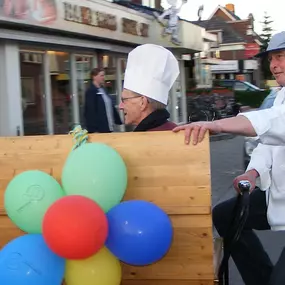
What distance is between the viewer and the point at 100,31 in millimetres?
12391

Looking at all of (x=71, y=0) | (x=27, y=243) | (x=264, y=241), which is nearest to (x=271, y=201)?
(x=27, y=243)

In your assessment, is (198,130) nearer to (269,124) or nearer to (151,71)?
(269,124)

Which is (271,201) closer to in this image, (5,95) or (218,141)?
(5,95)

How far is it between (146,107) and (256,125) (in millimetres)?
745

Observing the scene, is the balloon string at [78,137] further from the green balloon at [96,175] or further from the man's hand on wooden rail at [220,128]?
the man's hand on wooden rail at [220,128]

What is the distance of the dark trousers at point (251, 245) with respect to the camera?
Result: 2.99 meters

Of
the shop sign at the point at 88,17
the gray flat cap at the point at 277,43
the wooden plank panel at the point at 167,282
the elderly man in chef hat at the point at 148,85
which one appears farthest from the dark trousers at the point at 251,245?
the shop sign at the point at 88,17

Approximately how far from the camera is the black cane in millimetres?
2702

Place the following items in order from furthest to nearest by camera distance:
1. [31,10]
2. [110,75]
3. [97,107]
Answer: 1. [110,75]
2. [31,10]
3. [97,107]

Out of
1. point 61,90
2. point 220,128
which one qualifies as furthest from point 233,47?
point 220,128

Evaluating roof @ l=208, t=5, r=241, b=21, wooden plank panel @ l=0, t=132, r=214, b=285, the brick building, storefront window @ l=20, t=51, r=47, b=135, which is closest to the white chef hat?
wooden plank panel @ l=0, t=132, r=214, b=285

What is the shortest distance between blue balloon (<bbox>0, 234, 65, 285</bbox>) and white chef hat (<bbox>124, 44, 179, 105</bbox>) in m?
0.96

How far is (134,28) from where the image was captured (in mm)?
14461

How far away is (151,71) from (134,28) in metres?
12.0
